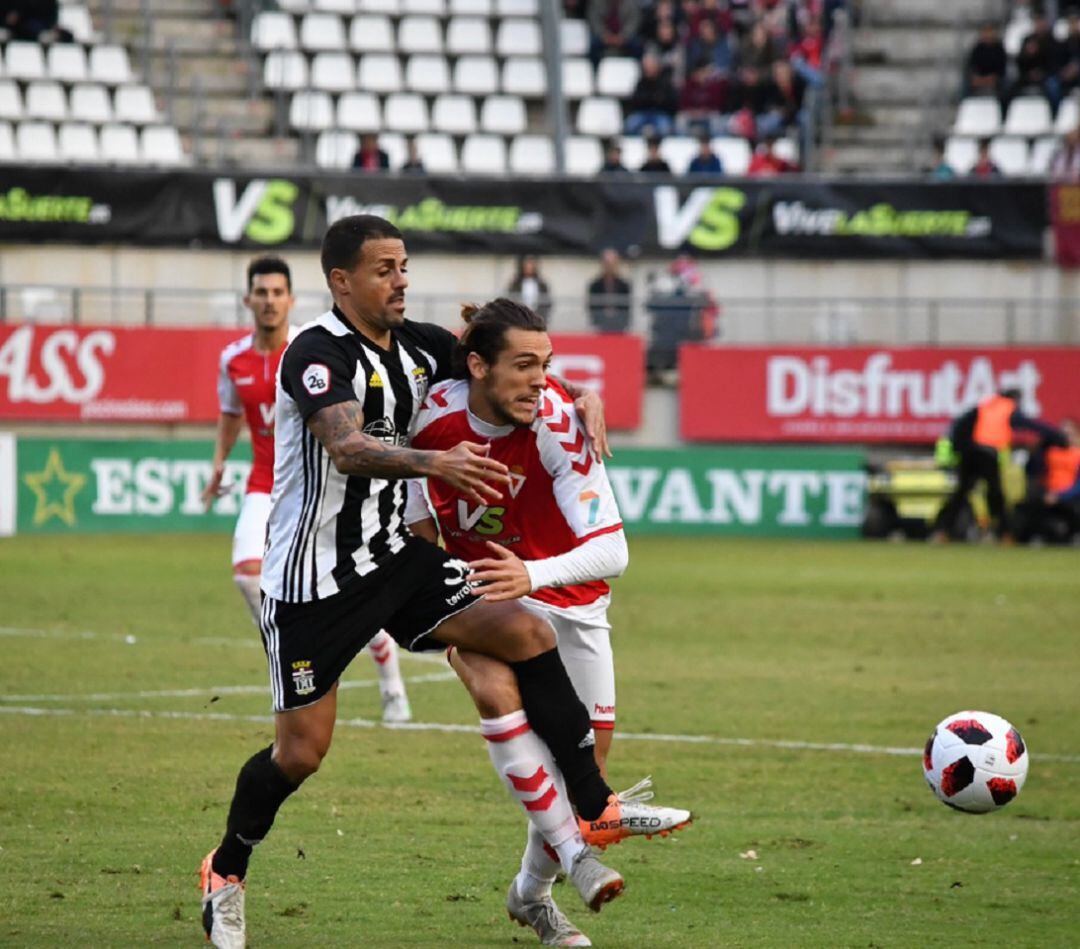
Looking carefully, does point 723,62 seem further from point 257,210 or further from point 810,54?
point 257,210

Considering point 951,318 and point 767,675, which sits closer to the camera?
point 767,675

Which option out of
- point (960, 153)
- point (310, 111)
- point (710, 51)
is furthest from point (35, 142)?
point (960, 153)

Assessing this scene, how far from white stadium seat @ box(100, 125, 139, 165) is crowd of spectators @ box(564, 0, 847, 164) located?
25.4ft

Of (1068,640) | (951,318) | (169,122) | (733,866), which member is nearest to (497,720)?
(733,866)

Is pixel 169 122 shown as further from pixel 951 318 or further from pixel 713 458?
pixel 951 318

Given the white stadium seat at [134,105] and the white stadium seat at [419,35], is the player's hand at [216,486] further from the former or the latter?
the white stadium seat at [419,35]

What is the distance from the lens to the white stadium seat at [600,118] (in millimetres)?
31875

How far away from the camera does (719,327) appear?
1131 inches

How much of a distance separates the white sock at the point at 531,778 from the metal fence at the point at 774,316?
21883 millimetres

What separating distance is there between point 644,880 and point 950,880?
42.8 inches

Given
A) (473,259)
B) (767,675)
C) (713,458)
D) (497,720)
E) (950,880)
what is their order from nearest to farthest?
(497,720) < (950,880) < (767,675) < (713,458) < (473,259)

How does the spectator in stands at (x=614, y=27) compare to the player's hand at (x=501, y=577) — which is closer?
the player's hand at (x=501, y=577)

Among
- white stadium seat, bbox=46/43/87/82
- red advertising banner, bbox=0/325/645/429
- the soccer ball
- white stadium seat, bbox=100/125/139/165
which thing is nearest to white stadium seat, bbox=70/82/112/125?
white stadium seat, bbox=46/43/87/82

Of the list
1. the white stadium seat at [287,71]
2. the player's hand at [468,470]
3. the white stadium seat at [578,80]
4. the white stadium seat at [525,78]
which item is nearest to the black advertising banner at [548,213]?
the white stadium seat at [287,71]
